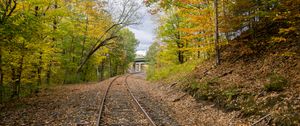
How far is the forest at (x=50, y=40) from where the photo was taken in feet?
39.7

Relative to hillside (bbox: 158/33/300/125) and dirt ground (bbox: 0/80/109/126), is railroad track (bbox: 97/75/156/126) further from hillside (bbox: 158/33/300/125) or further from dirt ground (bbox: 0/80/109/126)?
hillside (bbox: 158/33/300/125)

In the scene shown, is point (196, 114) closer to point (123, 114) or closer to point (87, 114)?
point (123, 114)

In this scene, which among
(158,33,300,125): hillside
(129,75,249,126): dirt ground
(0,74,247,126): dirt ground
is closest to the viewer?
(158,33,300,125): hillside

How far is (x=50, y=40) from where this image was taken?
22203 mm

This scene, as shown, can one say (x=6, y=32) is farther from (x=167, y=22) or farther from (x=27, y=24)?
(x=167, y=22)

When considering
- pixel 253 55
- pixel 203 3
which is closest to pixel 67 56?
pixel 203 3

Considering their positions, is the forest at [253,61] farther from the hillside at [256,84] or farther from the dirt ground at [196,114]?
the dirt ground at [196,114]

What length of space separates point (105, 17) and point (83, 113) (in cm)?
2279

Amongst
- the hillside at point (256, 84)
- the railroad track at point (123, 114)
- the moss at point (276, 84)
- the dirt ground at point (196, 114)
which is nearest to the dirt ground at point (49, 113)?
the railroad track at point (123, 114)

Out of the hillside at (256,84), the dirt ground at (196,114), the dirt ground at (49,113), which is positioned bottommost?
the dirt ground at (196,114)

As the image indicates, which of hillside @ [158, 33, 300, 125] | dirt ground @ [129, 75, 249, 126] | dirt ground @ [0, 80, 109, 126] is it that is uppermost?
hillside @ [158, 33, 300, 125]

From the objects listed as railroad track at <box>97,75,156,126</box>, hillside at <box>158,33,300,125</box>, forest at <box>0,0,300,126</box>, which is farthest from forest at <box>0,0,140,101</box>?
hillside at <box>158,33,300,125</box>

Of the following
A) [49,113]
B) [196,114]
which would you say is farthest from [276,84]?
[49,113]

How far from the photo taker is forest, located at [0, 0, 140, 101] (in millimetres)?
12109
